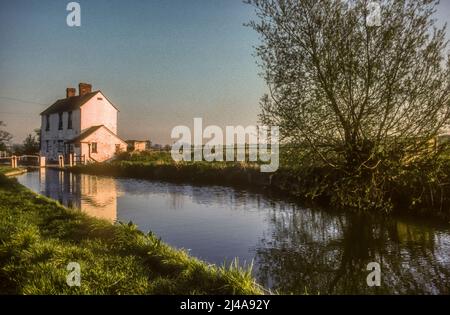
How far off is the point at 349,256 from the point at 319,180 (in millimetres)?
5409

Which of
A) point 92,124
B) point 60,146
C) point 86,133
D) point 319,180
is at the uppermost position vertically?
point 92,124

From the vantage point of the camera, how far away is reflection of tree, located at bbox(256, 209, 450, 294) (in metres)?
7.70

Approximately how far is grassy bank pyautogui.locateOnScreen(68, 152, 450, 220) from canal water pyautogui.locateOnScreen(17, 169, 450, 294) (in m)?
1.02

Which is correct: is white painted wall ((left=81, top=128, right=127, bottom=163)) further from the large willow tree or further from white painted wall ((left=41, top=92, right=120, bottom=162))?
the large willow tree

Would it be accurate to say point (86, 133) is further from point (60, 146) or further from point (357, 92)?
point (357, 92)

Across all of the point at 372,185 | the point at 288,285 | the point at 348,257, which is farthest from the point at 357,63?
the point at 288,285

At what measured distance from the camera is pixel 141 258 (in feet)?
24.9

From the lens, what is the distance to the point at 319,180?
1477 centimetres

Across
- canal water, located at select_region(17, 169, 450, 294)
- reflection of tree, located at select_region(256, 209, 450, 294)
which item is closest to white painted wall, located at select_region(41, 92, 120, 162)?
canal water, located at select_region(17, 169, 450, 294)

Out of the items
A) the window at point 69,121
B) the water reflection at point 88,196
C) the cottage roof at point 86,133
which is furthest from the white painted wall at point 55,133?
the water reflection at point 88,196

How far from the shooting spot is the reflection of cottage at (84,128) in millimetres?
43156

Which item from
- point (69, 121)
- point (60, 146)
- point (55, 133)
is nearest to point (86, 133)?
point (69, 121)
